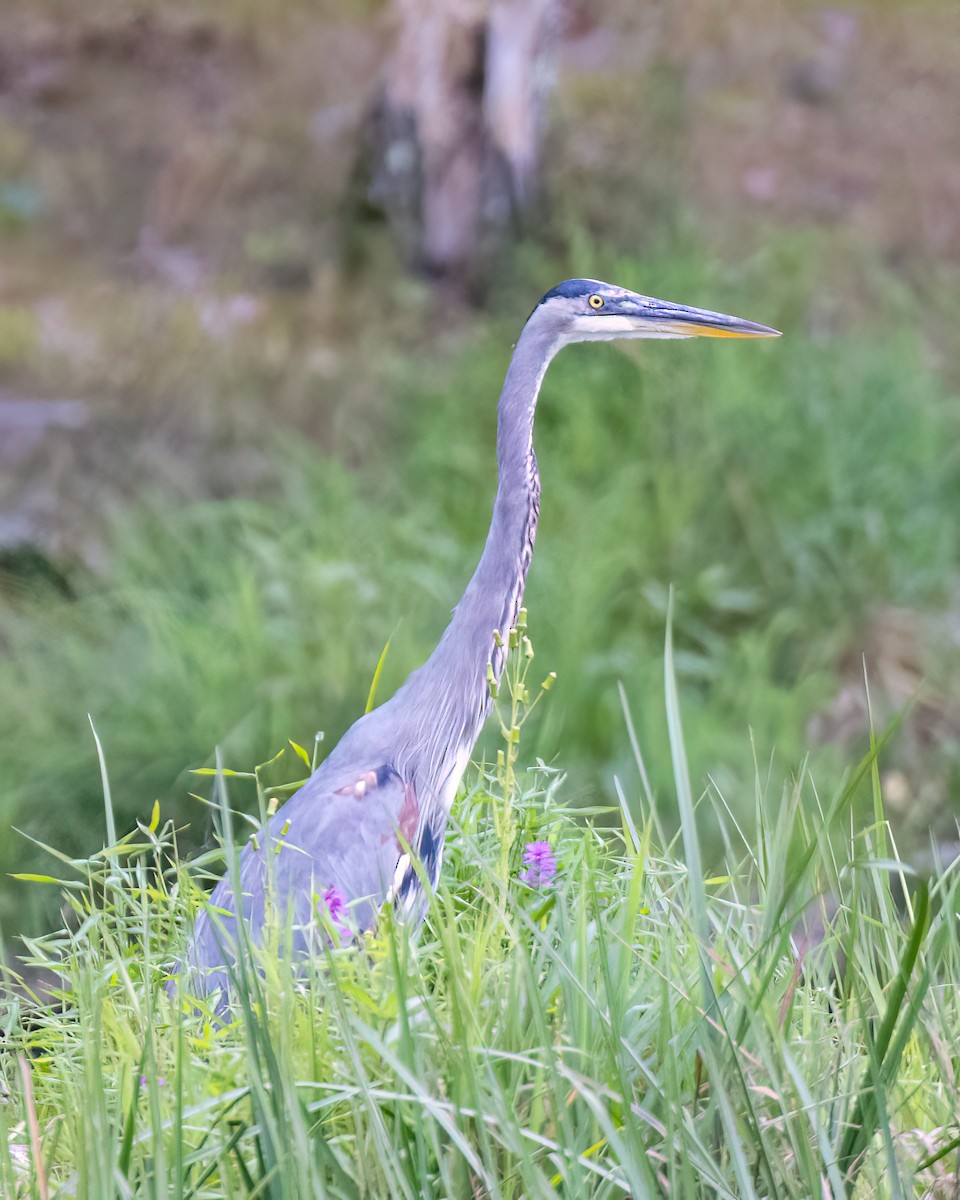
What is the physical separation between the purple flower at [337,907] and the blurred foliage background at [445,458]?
912 millimetres

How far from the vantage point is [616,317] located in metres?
2.01

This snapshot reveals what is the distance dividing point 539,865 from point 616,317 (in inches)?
32.2

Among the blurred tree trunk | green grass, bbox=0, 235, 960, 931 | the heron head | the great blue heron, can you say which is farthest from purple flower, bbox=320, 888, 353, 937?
the blurred tree trunk

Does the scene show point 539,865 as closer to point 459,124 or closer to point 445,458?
point 445,458

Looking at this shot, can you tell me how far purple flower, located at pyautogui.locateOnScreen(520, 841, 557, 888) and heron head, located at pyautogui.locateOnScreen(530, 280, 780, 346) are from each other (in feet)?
2.41

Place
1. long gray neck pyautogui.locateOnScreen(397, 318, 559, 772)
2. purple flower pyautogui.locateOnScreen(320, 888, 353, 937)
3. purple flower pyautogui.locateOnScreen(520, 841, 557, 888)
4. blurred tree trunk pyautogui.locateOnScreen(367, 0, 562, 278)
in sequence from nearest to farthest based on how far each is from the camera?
purple flower pyautogui.locateOnScreen(320, 888, 353, 937) < purple flower pyautogui.locateOnScreen(520, 841, 557, 888) < long gray neck pyautogui.locateOnScreen(397, 318, 559, 772) < blurred tree trunk pyautogui.locateOnScreen(367, 0, 562, 278)

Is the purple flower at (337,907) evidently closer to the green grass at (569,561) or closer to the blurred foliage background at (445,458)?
the blurred foliage background at (445,458)

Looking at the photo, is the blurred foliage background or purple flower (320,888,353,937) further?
the blurred foliage background

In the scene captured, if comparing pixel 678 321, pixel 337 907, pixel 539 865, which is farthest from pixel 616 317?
pixel 337 907

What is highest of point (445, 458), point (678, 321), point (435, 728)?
point (678, 321)

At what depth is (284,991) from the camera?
1335 mm

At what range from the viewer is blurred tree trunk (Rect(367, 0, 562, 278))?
4.48 metres

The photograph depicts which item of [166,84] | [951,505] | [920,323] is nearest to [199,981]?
[951,505]

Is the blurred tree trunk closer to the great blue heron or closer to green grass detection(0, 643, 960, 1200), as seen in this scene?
the great blue heron
